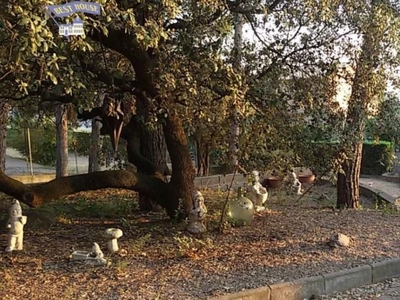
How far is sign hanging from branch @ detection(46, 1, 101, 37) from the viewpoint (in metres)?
3.07

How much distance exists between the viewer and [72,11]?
308cm

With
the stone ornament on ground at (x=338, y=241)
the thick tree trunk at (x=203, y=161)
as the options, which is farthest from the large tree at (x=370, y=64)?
the thick tree trunk at (x=203, y=161)

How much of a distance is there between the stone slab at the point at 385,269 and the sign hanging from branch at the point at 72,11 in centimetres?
375

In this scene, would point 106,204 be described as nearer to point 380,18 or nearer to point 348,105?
point 348,105

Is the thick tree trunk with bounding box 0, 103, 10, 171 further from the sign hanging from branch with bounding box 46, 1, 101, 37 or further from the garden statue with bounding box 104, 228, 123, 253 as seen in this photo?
the sign hanging from branch with bounding box 46, 1, 101, 37

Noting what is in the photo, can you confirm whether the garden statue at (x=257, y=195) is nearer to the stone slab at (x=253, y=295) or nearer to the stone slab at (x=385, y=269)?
the stone slab at (x=385, y=269)

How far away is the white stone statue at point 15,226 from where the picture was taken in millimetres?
5332

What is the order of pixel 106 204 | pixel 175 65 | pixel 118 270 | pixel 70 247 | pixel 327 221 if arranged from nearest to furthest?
1. pixel 118 270
2. pixel 175 65
3. pixel 70 247
4. pixel 327 221
5. pixel 106 204

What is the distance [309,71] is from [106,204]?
14.8 ft

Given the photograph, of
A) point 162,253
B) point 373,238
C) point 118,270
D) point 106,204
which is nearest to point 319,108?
point 373,238

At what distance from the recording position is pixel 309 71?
6.45 metres

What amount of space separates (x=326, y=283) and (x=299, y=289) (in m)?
0.35

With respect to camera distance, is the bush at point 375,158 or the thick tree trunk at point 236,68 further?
the bush at point 375,158

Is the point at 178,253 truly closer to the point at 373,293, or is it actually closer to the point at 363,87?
the point at 373,293
